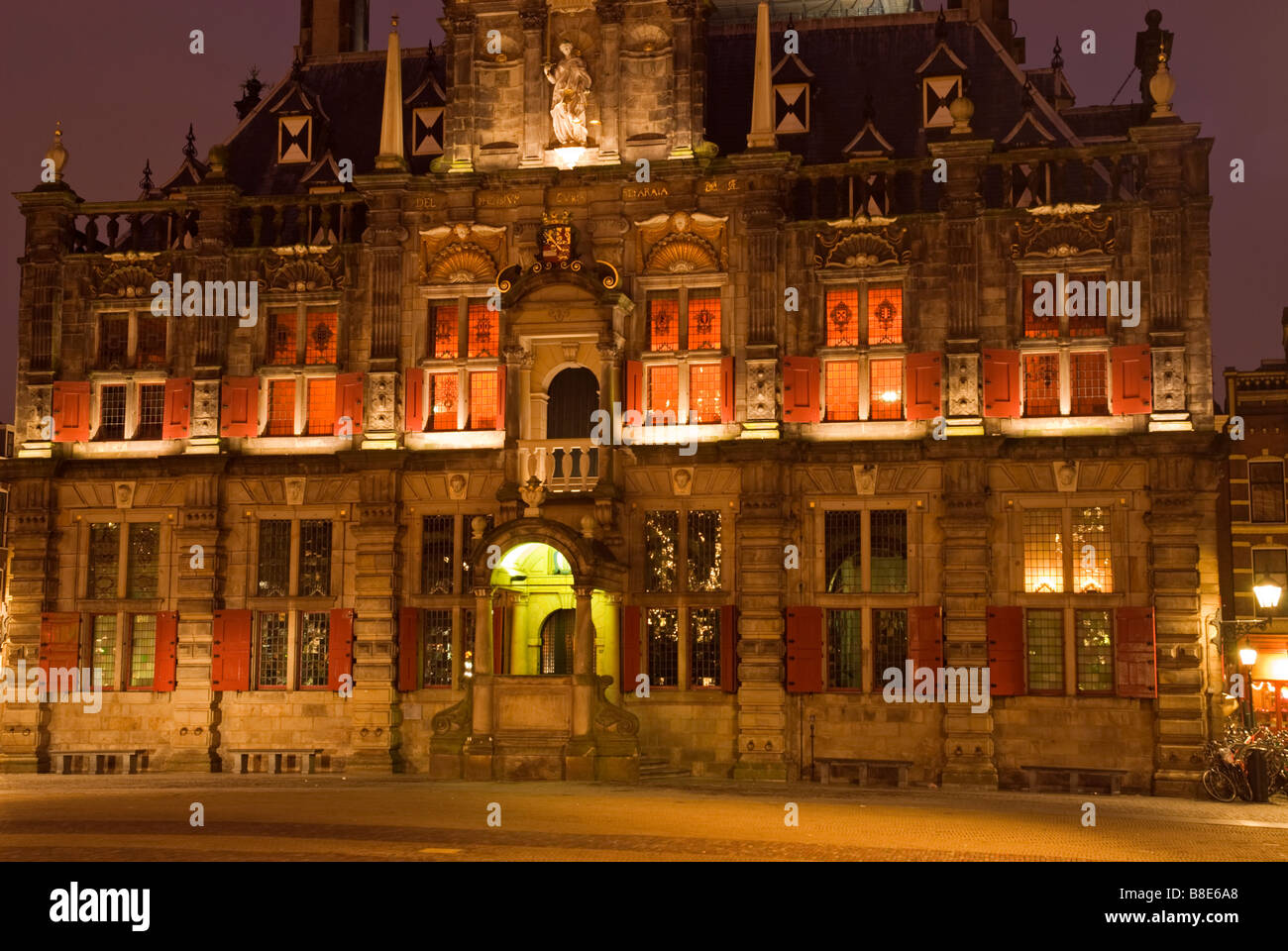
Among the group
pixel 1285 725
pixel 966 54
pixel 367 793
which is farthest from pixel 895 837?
pixel 966 54

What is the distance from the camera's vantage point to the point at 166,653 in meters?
39.9

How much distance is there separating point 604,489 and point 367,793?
380 inches

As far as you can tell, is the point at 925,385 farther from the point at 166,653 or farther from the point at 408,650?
the point at 166,653

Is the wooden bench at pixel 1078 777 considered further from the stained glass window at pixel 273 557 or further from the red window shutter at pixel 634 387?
the stained glass window at pixel 273 557

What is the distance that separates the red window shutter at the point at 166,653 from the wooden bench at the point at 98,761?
5.56 ft

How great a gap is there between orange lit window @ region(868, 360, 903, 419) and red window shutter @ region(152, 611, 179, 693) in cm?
1794

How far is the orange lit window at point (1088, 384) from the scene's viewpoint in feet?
121

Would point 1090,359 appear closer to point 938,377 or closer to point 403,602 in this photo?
point 938,377

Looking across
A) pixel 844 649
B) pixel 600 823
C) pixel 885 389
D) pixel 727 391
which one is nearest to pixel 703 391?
pixel 727 391

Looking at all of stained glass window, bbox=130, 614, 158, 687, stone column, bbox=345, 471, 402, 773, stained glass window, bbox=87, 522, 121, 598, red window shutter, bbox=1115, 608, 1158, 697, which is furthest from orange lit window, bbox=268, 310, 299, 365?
red window shutter, bbox=1115, 608, 1158, 697

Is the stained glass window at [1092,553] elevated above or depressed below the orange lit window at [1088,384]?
below

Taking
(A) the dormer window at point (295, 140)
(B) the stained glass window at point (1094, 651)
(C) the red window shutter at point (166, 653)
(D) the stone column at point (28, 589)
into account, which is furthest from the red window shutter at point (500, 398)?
(B) the stained glass window at point (1094, 651)

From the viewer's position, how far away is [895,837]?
78.3 ft

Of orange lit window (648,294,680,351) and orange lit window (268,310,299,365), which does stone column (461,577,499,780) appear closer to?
orange lit window (648,294,680,351)
